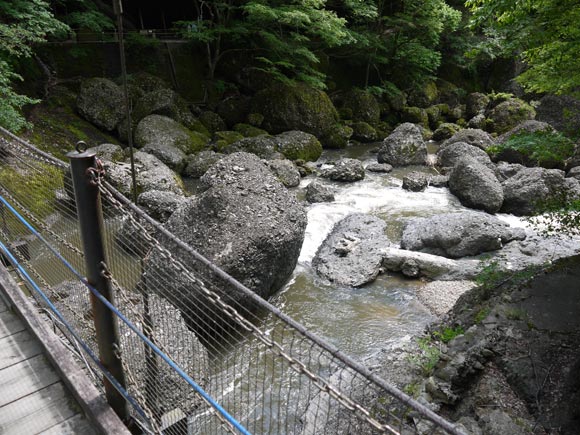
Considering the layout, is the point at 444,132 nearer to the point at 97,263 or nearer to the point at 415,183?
the point at 415,183

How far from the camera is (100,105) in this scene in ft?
45.0

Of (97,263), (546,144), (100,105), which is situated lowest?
(100,105)

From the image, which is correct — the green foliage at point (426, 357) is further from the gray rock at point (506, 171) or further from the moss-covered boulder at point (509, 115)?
the moss-covered boulder at point (509, 115)

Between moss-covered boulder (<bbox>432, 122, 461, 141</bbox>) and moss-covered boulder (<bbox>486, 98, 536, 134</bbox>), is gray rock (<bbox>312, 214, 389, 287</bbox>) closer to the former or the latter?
moss-covered boulder (<bbox>432, 122, 461, 141</bbox>)

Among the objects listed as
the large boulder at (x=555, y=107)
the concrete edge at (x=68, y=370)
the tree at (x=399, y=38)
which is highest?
the tree at (x=399, y=38)

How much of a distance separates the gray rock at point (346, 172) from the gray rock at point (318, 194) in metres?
1.63

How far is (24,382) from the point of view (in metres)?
2.51

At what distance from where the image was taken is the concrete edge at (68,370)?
215 centimetres

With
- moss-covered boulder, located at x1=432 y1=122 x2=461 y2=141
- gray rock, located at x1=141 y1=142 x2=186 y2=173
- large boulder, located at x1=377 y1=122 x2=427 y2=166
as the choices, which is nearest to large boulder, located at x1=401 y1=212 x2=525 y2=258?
large boulder, located at x1=377 y1=122 x2=427 y2=166

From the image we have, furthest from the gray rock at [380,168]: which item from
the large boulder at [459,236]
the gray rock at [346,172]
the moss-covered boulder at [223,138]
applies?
the large boulder at [459,236]

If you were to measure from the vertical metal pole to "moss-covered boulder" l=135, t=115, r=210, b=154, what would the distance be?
1142 cm

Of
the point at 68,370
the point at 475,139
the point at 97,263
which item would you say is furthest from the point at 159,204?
the point at 475,139

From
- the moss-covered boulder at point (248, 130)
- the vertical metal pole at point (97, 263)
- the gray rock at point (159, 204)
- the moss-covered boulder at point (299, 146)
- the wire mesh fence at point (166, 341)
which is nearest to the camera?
the vertical metal pole at point (97, 263)

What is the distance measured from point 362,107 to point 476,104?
6398mm
